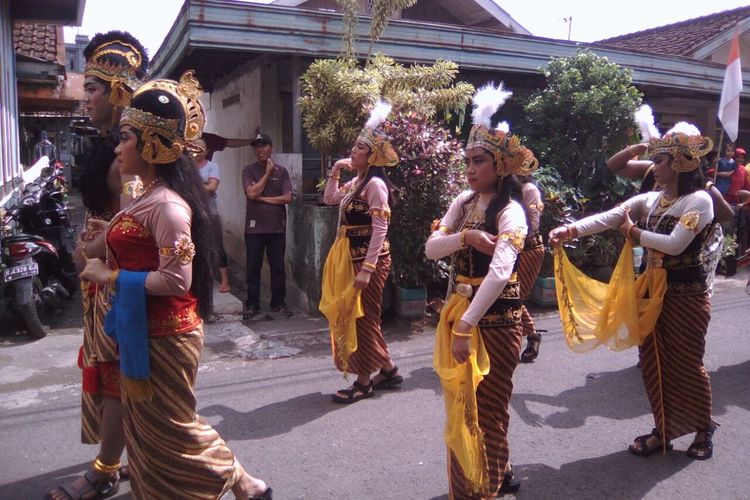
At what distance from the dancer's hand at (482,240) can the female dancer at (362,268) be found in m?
1.68

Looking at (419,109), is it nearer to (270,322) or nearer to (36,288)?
(270,322)

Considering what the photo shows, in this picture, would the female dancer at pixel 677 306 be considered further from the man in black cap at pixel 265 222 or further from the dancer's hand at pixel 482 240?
the man in black cap at pixel 265 222

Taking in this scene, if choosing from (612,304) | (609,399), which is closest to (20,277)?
(612,304)

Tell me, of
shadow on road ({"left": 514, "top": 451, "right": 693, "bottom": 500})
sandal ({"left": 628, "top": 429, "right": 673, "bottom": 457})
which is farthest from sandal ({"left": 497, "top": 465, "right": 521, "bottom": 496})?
sandal ({"left": 628, "top": 429, "right": 673, "bottom": 457})

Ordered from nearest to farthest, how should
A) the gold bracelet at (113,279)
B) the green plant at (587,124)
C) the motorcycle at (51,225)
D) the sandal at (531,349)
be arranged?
the gold bracelet at (113,279) < the sandal at (531,349) < the motorcycle at (51,225) < the green plant at (587,124)

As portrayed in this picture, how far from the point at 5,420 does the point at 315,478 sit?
2.22 m

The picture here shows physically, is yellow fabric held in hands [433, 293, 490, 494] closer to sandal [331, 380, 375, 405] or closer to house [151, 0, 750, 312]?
sandal [331, 380, 375, 405]

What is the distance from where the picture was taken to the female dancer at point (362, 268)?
4516mm

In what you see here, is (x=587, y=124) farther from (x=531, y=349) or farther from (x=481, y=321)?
(x=481, y=321)

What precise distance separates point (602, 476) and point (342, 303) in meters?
2.03

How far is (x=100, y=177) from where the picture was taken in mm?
3008

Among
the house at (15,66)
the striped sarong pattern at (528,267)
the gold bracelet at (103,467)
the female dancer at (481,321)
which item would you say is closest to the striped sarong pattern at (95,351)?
the gold bracelet at (103,467)

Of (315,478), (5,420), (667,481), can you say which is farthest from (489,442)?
(5,420)

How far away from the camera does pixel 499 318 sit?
2922 millimetres
